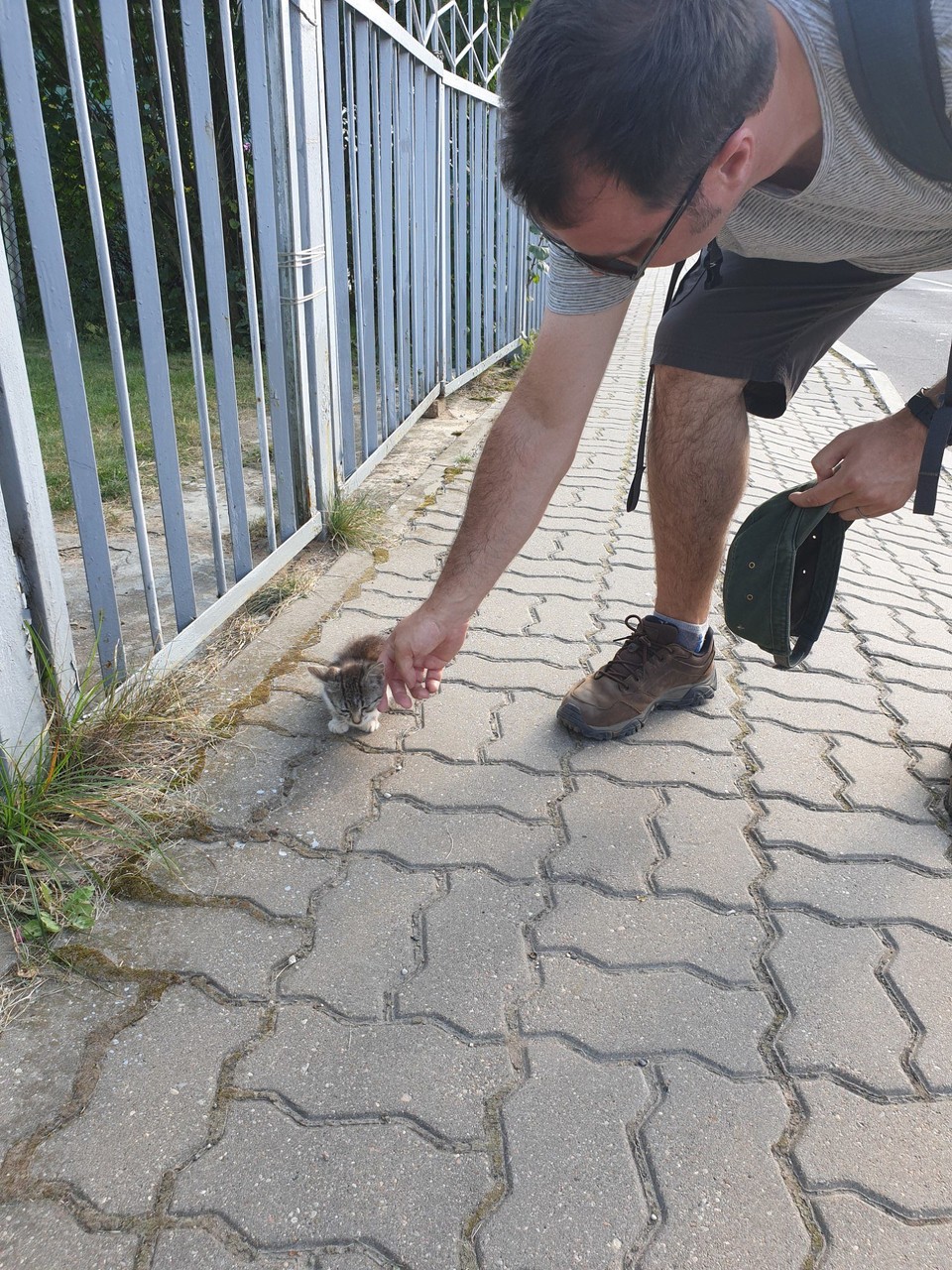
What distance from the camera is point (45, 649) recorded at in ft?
7.63

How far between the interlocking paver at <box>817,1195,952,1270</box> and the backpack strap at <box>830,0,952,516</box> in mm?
1940

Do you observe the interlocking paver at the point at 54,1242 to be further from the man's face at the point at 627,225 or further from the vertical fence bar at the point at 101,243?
the man's face at the point at 627,225

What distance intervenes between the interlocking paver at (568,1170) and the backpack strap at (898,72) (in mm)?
1881

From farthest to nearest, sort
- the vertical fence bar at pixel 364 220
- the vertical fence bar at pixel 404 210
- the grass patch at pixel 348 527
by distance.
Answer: the vertical fence bar at pixel 404 210
the vertical fence bar at pixel 364 220
the grass patch at pixel 348 527

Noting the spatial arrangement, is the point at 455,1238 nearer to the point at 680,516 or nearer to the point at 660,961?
the point at 660,961

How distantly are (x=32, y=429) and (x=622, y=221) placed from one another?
1421mm

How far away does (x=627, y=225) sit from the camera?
1.69 m

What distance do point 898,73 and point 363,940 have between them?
2.03 meters

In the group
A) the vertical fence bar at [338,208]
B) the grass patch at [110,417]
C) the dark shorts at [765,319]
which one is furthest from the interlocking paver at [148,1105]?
the vertical fence bar at [338,208]

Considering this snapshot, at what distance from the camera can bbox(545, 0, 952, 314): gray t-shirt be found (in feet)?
5.92

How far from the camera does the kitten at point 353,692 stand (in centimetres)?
273

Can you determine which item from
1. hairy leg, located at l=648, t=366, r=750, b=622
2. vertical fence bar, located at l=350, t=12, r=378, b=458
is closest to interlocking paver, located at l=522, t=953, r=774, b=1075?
hairy leg, located at l=648, t=366, r=750, b=622

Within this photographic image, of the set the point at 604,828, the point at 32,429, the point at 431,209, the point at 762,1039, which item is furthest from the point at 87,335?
the point at 762,1039

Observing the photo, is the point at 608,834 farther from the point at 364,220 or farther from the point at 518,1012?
the point at 364,220
